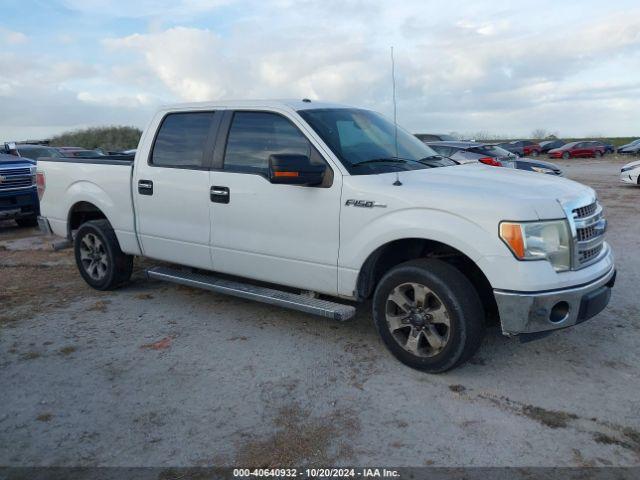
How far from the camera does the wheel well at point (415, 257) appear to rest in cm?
430

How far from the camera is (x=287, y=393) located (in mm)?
3885

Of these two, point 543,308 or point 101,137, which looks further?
point 101,137

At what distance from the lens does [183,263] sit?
18.1ft

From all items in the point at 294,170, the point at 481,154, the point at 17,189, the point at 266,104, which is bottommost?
the point at 17,189

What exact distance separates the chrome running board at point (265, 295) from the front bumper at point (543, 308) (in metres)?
1.13

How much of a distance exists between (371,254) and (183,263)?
2.11m

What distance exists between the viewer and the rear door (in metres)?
5.21

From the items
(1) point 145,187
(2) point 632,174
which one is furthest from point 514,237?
(2) point 632,174

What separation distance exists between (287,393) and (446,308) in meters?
1.22

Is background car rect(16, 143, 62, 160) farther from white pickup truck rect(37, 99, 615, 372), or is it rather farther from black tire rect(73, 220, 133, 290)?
white pickup truck rect(37, 99, 615, 372)

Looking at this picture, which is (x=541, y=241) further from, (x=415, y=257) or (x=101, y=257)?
(x=101, y=257)

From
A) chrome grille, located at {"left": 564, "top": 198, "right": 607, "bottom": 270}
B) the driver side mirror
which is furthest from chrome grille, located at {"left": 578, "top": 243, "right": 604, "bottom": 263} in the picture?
the driver side mirror

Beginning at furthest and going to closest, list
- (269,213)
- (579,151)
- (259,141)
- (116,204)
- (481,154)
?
(579,151) < (481,154) < (116,204) < (259,141) < (269,213)

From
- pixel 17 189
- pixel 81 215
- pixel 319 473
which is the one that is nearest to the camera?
pixel 319 473
